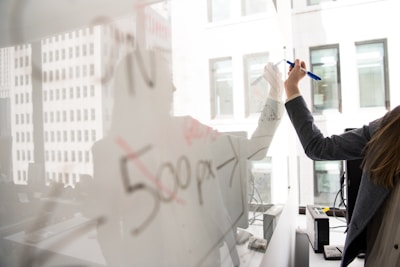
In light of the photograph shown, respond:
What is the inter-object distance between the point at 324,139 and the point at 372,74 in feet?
5.74

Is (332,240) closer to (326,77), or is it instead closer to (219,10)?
(326,77)

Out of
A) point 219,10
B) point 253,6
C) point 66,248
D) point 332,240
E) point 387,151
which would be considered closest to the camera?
point 66,248

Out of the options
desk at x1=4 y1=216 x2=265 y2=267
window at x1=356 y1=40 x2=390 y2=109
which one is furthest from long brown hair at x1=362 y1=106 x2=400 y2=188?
window at x1=356 y1=40 x2=390 y2=109

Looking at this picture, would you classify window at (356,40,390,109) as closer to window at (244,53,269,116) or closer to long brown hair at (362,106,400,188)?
A: long brown hair at (362,106,400,188)

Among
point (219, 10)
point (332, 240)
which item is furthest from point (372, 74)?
point (219, 10)

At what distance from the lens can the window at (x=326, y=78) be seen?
94.7 inches

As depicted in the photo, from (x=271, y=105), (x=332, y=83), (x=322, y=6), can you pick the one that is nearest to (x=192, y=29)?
(x=271, y=105)

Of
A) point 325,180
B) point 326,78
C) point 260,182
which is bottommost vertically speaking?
point 325,180

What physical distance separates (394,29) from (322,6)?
1.90 ft

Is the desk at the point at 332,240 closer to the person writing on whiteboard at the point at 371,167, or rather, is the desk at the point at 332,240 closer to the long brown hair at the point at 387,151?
the person writing on whiteboard at the point at 371,167

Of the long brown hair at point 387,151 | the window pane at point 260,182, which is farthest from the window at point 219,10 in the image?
the long brown hair at point 387,151

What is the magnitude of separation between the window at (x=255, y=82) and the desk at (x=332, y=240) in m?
1.00

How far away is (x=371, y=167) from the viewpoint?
972 mm

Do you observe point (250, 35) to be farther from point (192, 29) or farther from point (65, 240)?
point (65, 240)
